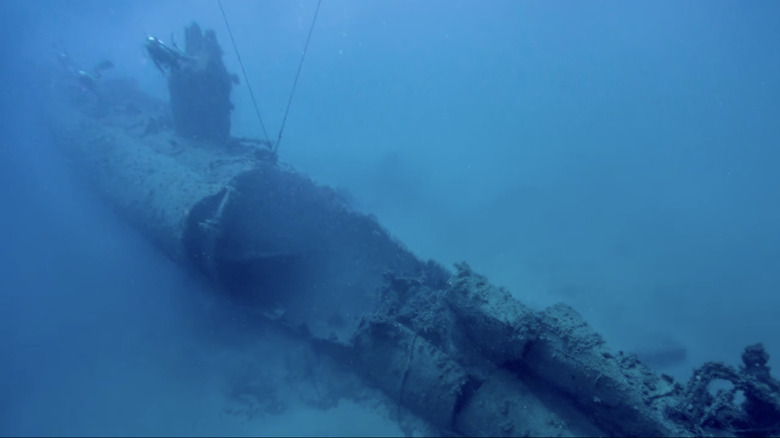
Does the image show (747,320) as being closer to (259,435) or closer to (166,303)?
(259,435)

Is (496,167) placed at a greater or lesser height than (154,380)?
greater

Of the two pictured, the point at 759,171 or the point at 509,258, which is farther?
the point at 759,171

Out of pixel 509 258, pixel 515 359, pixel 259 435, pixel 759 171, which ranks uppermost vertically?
pixel 759 171

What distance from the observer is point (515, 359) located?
457 cm

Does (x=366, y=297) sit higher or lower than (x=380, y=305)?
higher

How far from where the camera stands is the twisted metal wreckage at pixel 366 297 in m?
4.31

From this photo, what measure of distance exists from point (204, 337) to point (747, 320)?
18.7m

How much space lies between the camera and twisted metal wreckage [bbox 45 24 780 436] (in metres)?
4.31

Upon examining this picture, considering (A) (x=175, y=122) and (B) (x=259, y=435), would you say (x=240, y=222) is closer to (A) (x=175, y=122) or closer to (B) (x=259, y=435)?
(B) (x=259, y=435)

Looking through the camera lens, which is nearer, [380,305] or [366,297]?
[380,305]

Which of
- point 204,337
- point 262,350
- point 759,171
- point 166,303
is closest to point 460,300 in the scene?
point 262,350

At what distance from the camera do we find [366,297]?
7.59 meters

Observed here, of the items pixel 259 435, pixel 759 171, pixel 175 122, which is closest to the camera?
pixel 259 435

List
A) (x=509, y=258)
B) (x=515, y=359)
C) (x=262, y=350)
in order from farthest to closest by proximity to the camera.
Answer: (x=509, y=258), (x=262, y=350), (x=515, y=359)
